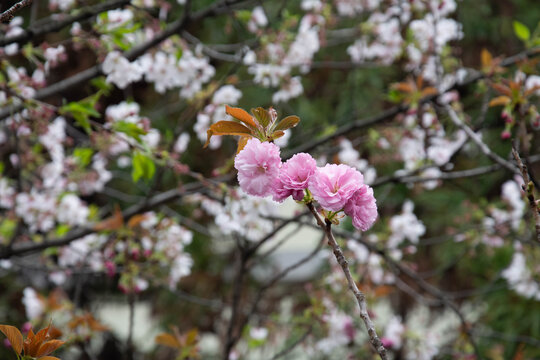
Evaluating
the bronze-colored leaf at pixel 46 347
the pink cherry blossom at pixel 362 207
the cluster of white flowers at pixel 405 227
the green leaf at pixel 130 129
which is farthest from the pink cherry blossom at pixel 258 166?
the cluster of white flowers at pixel 405 227

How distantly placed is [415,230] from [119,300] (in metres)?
3.01

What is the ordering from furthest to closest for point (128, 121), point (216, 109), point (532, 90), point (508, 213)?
point (508, 213)
point (216, 109)
point (128, 121)
point (532, 90)

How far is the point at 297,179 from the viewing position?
0.70 meters

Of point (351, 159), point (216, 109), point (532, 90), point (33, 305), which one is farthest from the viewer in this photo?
point (351, 159)

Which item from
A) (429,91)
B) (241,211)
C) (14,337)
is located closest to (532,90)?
(429,91)

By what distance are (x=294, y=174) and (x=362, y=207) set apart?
10cm

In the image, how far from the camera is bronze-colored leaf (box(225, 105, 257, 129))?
72 cm

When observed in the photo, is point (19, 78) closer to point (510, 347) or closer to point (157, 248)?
point (157, 248)

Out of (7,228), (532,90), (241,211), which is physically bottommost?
(7,228)

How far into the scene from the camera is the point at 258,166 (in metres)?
0.69

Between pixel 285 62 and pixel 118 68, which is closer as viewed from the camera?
pixel 118 68

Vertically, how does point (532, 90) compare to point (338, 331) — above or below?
above

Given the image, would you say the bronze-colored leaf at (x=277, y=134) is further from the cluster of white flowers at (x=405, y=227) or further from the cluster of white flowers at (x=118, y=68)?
the cluster of white flowers at (x=405, y=227)

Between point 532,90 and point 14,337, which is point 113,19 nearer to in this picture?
point 14,337
